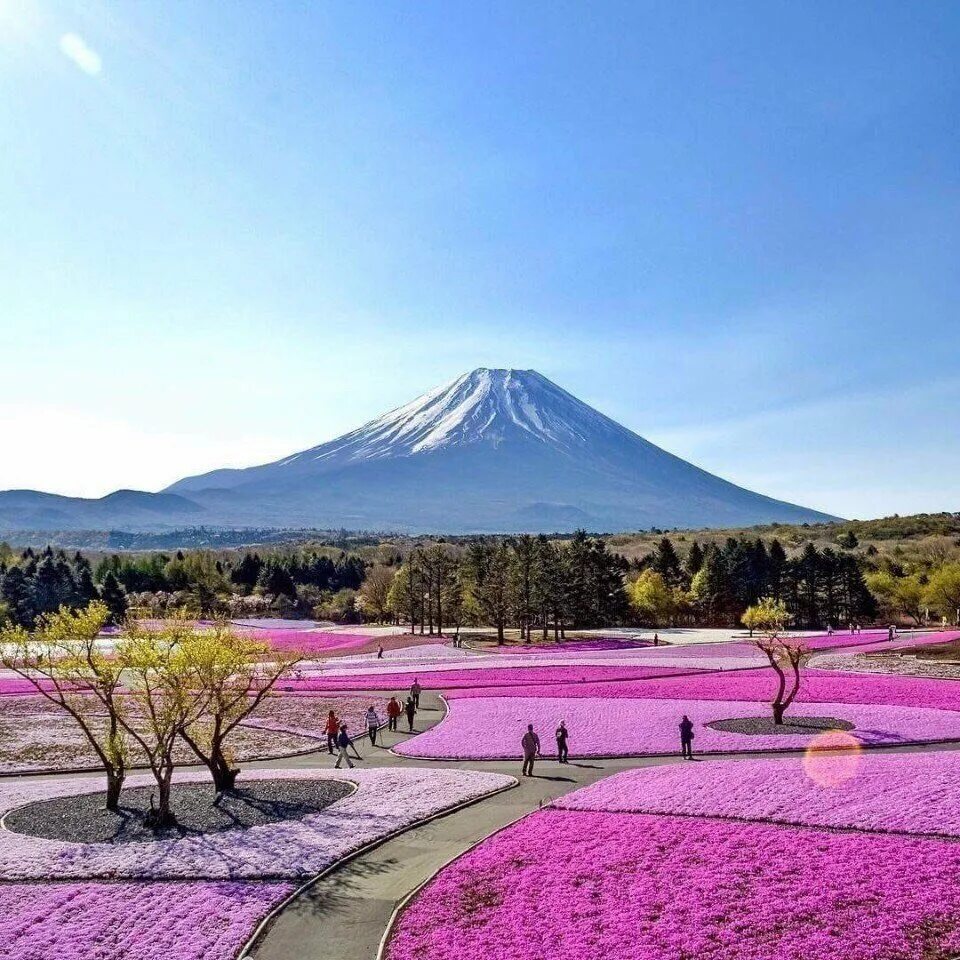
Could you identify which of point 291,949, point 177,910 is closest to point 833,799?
point 291,949

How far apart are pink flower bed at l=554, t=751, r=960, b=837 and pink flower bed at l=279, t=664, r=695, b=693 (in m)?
26.3

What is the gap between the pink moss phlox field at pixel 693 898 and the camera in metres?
15.0

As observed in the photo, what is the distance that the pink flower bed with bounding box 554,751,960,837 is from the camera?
69.6 ft

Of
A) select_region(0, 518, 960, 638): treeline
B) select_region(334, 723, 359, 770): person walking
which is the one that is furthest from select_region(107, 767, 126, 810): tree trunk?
select_region(0, 518, 960, 638): treeline

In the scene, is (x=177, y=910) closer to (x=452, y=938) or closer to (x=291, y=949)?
(x=291, y=949)

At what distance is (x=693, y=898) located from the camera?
55.0 ft

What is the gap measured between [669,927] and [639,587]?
290 ft

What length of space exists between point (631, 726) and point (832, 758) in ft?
31.2

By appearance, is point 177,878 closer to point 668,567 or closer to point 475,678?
point 475,678

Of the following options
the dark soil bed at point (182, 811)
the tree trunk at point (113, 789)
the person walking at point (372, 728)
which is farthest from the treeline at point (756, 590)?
the tree trunk at point (113, 789)

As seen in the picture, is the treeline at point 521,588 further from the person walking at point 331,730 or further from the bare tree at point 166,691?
the bare tree at point 166,691

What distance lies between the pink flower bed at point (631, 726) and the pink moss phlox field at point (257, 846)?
6844 millimetres

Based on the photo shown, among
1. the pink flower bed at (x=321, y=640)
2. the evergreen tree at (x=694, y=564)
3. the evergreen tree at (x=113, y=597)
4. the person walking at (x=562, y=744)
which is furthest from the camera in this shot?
the evergreen tree at (x=694, y=564)

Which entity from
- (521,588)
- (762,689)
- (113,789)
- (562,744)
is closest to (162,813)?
(113,789)
